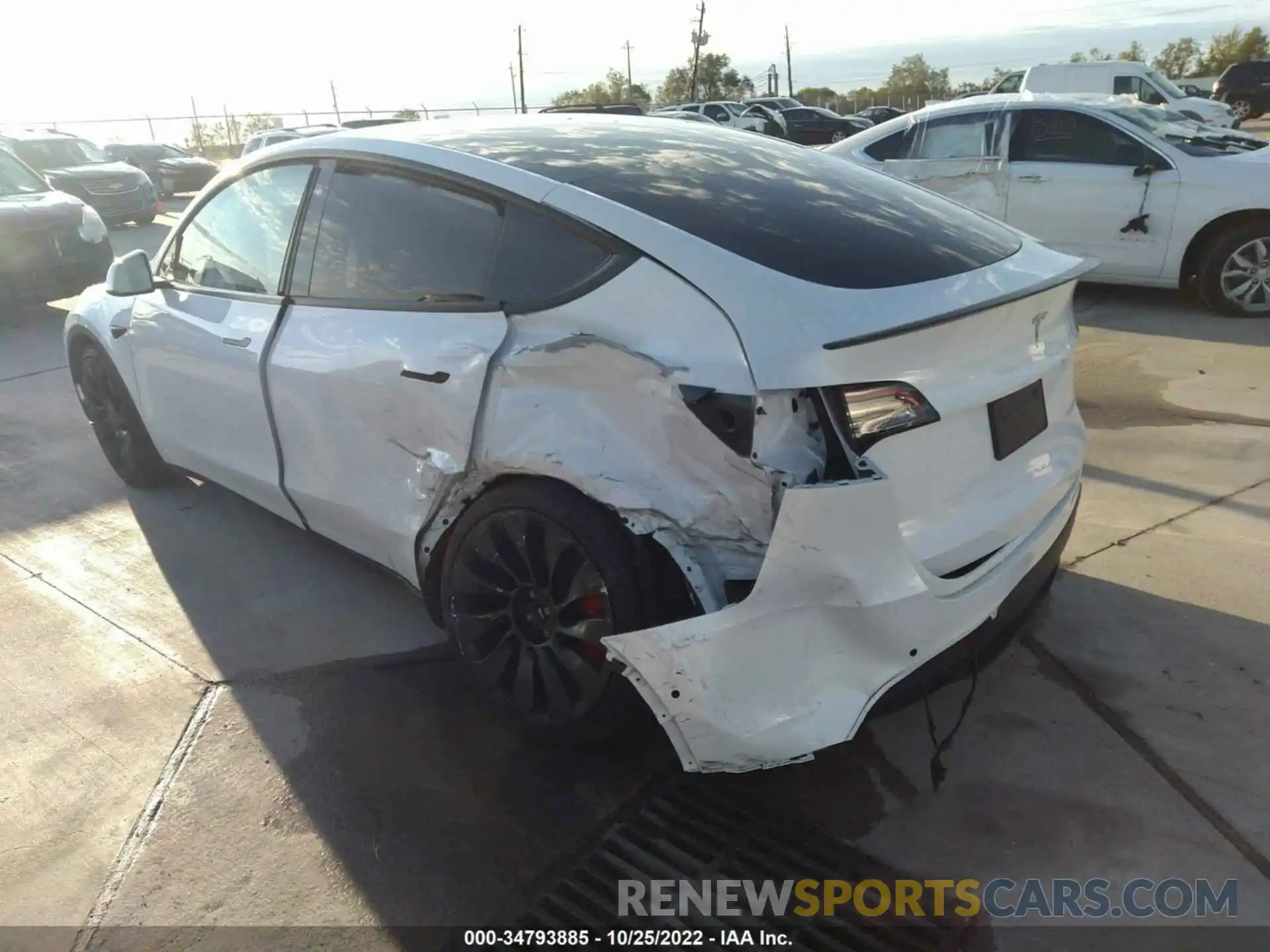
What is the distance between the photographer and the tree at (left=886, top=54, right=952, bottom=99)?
230ft

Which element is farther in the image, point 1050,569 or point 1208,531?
point 1208,531

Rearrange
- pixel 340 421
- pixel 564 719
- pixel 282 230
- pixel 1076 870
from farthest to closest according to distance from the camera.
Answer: pixel 282 230, pixel 340 421, pixel 564 719, pixel 1076 870

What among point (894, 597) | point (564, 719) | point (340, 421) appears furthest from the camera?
point (340, 421)

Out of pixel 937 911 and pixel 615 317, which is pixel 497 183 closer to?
pixel 615 317

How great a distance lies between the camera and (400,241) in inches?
122

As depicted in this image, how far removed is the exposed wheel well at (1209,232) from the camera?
719 centimetres

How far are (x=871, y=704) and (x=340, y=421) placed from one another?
1849 millimetres

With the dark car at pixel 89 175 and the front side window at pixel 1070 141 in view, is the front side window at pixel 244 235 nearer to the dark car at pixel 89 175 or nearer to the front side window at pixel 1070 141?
the front side window at pixel 1070 141

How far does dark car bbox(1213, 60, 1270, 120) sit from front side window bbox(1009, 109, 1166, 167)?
2846 cm

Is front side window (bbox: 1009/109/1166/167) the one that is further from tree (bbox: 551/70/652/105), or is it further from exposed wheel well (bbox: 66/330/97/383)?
tree (bbox: 551/70/652/105)

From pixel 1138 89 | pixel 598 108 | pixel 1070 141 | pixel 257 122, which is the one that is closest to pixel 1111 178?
pixel 1070 141

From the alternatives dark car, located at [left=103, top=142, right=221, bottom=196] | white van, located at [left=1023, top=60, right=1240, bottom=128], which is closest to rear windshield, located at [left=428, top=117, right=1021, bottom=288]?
white van, located at [left=1023, top=60, right=1240, bottom=128]

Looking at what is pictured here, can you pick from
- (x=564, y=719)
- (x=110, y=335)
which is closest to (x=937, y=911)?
(x=564, y=719)

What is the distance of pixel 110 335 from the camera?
177 inches
